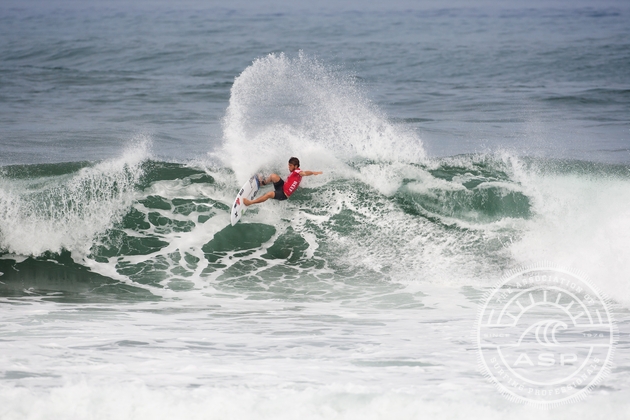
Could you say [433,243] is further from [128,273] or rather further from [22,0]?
[22,0]

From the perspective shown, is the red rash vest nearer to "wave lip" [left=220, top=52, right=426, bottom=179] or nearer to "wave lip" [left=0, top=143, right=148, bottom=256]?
"wave lip" [left=220, top=52, right=426, bottom=179]

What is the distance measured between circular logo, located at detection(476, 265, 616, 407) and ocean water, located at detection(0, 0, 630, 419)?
16cm

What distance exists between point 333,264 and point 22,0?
6727cm

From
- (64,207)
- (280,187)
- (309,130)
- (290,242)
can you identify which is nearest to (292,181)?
(280,187)

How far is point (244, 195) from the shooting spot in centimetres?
1039

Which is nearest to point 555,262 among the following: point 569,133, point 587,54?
point 569,133

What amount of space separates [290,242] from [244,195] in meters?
1.03

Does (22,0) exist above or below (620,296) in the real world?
above

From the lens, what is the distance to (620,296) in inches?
327

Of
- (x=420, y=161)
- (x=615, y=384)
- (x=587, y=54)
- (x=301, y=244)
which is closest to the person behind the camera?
(x=615, y=384)

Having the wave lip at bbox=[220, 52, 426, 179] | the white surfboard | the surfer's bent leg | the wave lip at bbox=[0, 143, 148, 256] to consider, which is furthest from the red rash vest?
the wave lip at bbox=[0, 143, 148, 256]

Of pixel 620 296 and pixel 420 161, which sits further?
pixel 420 161

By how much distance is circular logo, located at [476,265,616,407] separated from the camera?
5.59 meters

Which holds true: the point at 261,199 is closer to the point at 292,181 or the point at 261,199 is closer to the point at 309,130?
the point at 292,181
